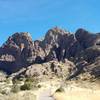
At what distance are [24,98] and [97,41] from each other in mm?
158101

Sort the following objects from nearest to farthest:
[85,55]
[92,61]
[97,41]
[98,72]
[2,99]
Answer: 1. [2,99]
2. [98,72]
3. [92,61]
4. [85,55]
5. [97,41]

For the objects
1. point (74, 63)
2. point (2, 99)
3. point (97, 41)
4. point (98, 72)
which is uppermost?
point (97, 41)

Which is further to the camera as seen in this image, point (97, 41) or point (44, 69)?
point (97, 41)

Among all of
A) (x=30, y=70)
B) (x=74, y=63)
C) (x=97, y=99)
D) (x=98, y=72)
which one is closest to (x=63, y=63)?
(x=74, y=63)

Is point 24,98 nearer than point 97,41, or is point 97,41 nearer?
point 24,98

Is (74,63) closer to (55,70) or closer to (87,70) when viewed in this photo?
(55,70)

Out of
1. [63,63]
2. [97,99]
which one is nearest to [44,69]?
[63,63]

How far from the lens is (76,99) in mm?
42781

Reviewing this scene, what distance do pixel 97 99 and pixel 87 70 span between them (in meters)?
109

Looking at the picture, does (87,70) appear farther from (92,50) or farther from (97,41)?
(97,41)

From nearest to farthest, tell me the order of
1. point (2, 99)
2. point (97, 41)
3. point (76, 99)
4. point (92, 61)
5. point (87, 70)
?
point (2, 99) < point (76, 99) < point (87, 70) < point (92, 61) < point (97, 41)

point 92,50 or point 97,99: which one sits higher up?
point 92,50

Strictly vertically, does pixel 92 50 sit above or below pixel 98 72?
above

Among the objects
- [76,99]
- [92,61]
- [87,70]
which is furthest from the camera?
[92,61]
